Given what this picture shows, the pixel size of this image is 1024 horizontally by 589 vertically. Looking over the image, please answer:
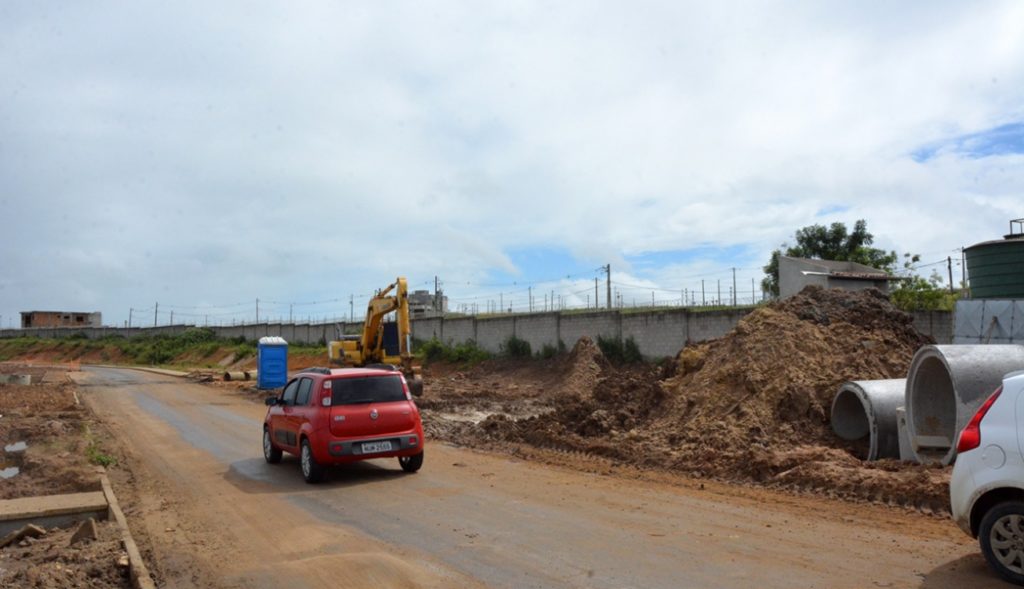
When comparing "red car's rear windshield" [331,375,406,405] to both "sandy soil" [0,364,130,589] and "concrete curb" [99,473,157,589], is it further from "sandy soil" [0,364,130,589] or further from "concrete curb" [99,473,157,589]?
"sandy soil" [0,364,130,589]

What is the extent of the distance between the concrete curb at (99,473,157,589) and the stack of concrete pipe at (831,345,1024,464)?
10032 mm

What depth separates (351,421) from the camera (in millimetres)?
11438

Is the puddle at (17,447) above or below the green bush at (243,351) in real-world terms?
below

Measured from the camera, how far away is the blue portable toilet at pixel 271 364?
31656 mm

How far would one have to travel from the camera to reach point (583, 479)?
11.7 meters

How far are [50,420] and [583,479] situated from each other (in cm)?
1303

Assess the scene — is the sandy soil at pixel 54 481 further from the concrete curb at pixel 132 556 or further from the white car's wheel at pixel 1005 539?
the white car's wheel at pixel 1005 539

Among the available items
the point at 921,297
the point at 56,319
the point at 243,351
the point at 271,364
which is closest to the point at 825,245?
the point at 921,297

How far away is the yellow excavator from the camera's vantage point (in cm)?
2528

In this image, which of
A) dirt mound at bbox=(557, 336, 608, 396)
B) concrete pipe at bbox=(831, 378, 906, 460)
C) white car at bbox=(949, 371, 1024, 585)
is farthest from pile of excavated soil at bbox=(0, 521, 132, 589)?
dirt mound at bbox=(557, 336, 608, 396)

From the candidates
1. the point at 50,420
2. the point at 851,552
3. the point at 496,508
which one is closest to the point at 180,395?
the point at 50,420

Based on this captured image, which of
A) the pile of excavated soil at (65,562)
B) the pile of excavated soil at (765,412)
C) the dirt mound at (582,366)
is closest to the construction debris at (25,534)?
the pile of excavated soil at (65,562)

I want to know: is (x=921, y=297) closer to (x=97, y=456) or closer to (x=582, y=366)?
(x=582, y=366)

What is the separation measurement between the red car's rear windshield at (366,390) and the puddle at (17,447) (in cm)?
630
